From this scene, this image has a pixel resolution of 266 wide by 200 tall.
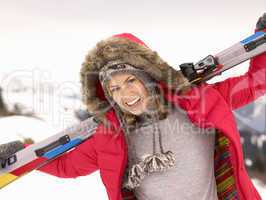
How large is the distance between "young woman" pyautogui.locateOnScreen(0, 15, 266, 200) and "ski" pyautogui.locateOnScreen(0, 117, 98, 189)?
0.05 metres

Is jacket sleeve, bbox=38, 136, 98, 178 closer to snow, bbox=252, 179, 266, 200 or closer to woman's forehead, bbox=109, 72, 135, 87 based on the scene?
woman's forehead, bbox=109, 72, 135, 87

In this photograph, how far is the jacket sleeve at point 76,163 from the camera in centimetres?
100

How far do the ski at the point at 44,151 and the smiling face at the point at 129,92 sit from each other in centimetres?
16

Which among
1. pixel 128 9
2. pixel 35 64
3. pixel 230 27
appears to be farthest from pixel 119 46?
pixel 35 64

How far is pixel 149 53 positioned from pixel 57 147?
0.39 meters

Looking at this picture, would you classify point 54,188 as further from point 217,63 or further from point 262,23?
point 262,23

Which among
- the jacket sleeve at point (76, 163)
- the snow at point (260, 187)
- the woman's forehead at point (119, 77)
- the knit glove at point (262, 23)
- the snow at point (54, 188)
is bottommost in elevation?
the snow at point (260, 187)

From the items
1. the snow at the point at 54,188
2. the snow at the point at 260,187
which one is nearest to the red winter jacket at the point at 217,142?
the snow at the point at 54,188

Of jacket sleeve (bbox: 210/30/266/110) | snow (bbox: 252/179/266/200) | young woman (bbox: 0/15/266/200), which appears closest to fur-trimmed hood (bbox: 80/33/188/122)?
young woman (bbox: 0/15/266/200)

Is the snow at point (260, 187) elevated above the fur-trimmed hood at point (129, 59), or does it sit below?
below

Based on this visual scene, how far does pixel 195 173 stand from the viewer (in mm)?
928

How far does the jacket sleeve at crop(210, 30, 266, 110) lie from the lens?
849 millimetres

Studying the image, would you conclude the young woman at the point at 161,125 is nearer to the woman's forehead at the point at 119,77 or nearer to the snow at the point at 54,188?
the woman's forehead at the point at 119,77

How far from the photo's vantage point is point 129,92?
885 millimetres
